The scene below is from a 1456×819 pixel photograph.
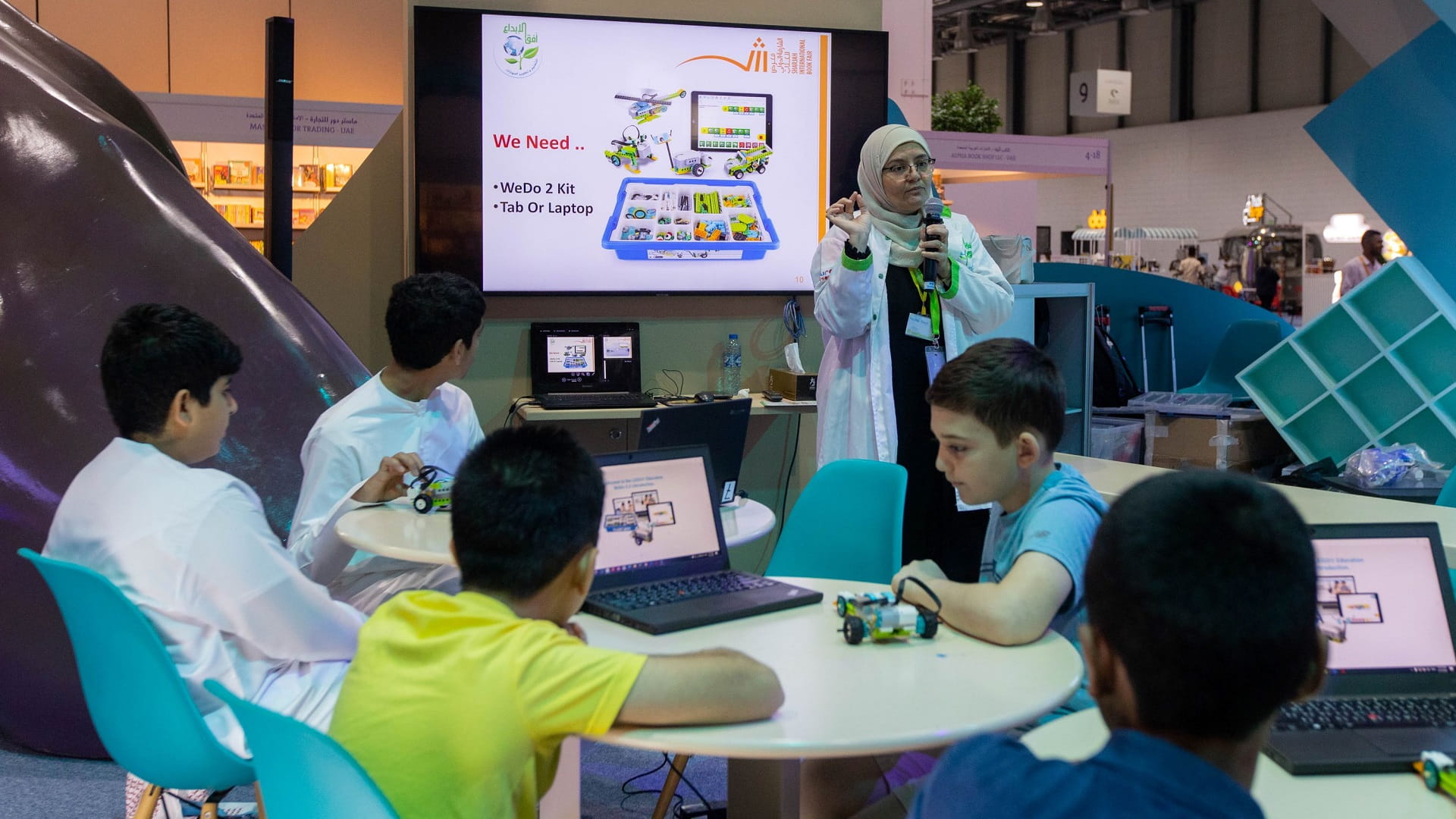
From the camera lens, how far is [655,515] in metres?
2.24

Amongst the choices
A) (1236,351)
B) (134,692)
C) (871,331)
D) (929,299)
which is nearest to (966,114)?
(1236,351)

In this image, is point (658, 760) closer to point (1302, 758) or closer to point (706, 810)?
point (706, 810)

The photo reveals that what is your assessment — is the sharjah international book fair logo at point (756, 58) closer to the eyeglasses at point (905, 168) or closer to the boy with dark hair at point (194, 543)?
the eyeglasses at point (905, 168)

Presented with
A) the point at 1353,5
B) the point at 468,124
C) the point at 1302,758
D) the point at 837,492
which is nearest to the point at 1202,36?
the point at 1353,5

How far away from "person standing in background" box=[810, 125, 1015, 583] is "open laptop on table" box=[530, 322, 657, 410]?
1.40 m

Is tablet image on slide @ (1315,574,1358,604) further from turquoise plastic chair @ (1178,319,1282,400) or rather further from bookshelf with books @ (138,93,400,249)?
turquoise plastic chair @ (1178,319,1282,400)

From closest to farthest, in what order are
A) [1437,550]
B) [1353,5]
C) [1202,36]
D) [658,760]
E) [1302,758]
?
[1302,758], [1437,550], [658,760], [1353,5], [1202,36]

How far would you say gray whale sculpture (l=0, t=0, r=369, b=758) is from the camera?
11.0 ft

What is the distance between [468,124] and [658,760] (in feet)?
8.45

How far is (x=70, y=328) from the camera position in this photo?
11.7 feet

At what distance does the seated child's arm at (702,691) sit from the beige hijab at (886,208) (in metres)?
2.19

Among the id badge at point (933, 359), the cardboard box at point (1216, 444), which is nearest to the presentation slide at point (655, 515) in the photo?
the id badge at point (933, 359)

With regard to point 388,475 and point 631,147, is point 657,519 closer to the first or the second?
point 388,475

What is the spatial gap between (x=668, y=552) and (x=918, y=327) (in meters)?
1.50
